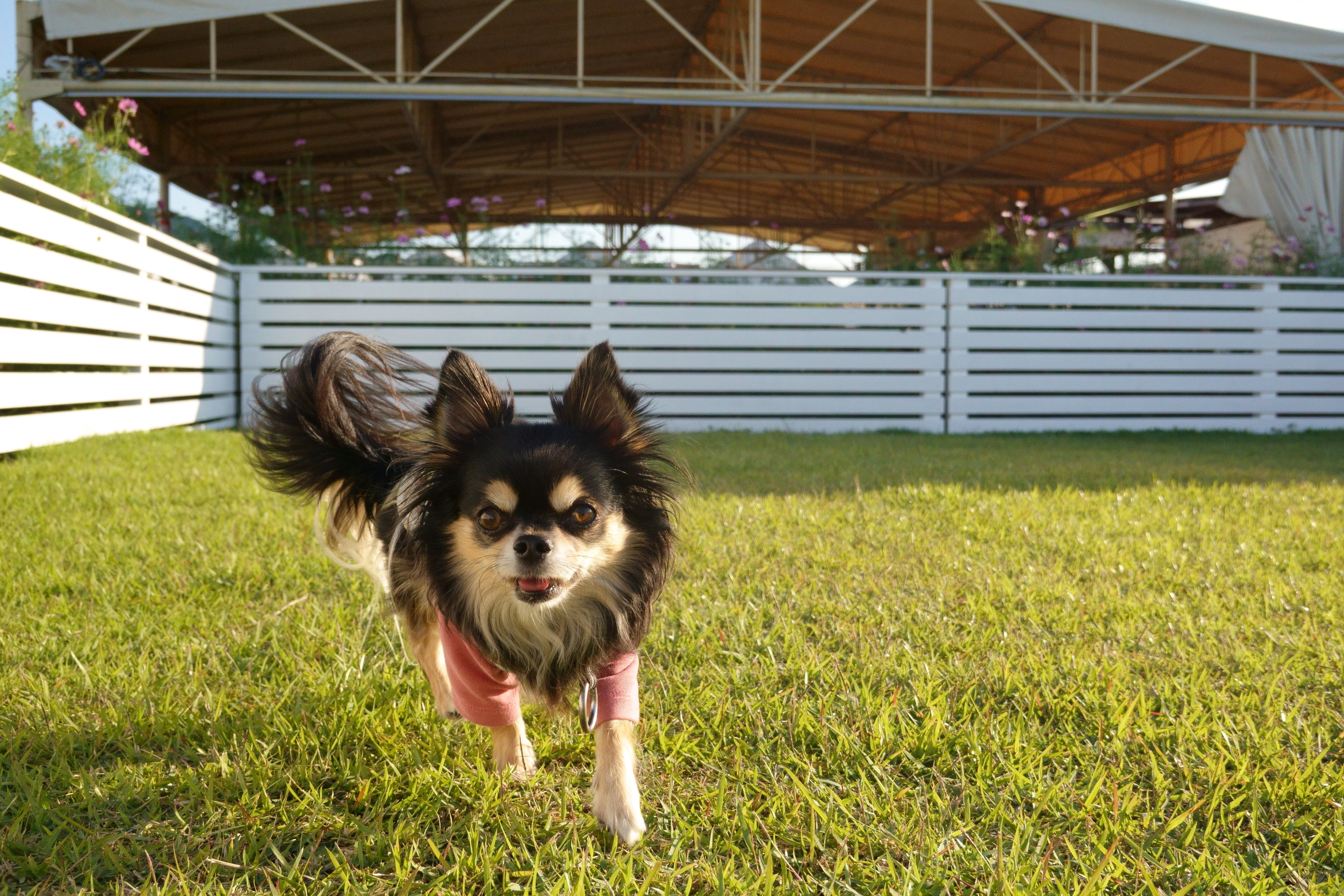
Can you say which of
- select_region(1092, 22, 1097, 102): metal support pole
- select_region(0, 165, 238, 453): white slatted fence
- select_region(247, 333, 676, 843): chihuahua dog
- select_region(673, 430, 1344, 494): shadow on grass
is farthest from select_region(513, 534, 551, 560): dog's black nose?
select_region(1092, 22, 1097, 102): metal support pole

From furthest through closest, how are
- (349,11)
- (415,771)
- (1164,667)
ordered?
(349,11) < (1164,667) < (415,771)

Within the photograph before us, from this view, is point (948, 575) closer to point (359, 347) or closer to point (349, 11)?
point (359, 347)

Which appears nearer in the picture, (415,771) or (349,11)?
(415,771)

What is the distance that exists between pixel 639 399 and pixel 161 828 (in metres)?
1.16

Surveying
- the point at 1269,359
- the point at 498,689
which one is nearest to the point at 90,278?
the point at 498,689

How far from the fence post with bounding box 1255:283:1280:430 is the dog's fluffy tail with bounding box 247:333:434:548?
335 inches

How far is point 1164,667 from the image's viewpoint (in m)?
2.22

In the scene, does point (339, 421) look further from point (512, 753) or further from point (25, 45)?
point (25, 45)

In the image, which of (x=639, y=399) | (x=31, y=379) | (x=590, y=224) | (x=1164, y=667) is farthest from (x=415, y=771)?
(x=590, y=224)

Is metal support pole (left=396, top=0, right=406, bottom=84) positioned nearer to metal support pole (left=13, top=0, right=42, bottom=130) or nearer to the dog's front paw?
metal support pole (left=13, top=0, right=42, bottom=130)

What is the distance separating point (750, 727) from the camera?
6.23ft

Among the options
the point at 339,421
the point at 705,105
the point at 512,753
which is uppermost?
the point at 705,105

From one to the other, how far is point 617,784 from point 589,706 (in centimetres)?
17

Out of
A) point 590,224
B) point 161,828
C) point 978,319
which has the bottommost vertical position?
point 161,828
